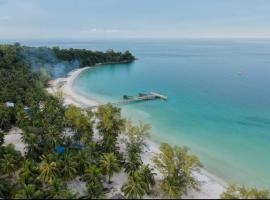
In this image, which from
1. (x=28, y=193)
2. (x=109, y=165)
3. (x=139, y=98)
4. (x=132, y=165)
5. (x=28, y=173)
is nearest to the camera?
(x=28, y=193)

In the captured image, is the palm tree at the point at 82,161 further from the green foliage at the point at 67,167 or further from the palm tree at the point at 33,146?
the palm tree at the point at 33,146

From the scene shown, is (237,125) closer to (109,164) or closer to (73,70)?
(109,164)

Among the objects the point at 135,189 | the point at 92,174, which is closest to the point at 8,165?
the point at 92,174

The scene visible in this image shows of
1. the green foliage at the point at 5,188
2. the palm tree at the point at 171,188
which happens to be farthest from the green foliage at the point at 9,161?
the palm tree at the point at 171,188

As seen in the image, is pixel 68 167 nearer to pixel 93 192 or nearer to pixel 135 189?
pixel 93 192

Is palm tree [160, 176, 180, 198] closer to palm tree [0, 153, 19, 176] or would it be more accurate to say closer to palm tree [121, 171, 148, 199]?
palm tree [121, 171, 148, 199]

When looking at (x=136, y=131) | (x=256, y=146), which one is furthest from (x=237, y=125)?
(x=136, y=131)

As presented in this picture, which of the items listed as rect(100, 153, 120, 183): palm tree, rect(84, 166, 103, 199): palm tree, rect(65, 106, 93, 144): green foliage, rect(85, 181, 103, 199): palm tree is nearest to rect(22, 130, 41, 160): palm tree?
rect(65, 106, 93, 144): green foliage
